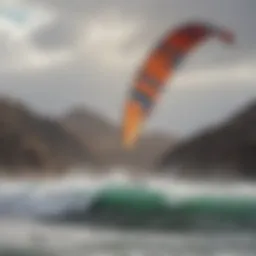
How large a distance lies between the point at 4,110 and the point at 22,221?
1.18 feet

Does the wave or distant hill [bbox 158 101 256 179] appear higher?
distant hill [bbox 158 101 256 179]

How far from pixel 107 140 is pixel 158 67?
292mm

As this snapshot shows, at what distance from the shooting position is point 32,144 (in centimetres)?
165

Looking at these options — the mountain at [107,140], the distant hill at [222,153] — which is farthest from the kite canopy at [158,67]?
the distant hill at [222,153]

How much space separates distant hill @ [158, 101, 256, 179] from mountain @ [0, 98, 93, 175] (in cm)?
29

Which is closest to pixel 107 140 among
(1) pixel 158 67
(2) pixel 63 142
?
(2) pixel 63 142

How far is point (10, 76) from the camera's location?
66.8 inches

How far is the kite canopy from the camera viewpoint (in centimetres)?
168

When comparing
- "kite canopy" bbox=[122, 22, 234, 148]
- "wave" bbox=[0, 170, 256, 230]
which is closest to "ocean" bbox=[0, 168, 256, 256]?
"wave" bbox=[0, 170, 256, 230]

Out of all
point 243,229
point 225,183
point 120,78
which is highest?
point 120,78

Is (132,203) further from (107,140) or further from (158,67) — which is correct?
(158,67)

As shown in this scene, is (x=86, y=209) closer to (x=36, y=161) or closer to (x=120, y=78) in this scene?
(x=36, y=161)

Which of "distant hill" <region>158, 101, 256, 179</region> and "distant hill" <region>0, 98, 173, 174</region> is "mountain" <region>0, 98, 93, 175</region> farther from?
"distant hill" <region>158, 101, 256, 179</region>

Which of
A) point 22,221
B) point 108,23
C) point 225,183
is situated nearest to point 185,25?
point 108,23
